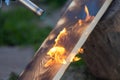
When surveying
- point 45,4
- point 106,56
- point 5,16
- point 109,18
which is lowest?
point 45,4

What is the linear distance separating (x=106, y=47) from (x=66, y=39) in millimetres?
408

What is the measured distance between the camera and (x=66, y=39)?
12.8ft

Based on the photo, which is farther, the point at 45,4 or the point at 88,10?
the point at 45,4

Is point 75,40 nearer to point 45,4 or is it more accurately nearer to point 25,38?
point 25,38

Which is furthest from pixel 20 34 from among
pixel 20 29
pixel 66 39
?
pixel 66 39

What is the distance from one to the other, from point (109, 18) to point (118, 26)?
93mm

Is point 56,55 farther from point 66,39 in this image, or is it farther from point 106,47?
point 106,47

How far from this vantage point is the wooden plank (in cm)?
380

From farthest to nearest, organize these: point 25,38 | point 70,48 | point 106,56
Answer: point 25,38, point 106,56, point 70,48

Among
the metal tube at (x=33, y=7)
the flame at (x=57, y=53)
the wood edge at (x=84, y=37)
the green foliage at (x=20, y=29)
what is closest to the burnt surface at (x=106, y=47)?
the wood edge at (x=84, y=37)

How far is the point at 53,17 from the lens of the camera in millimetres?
8516

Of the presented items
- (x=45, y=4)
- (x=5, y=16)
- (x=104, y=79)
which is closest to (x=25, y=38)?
(x=5, y=16)

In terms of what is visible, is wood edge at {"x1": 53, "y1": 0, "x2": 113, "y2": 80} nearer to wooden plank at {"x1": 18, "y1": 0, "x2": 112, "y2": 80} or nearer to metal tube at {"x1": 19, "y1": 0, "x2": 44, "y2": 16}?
wooden plank at {"x1": 18, "y1": 0, "x2": 112, "y2": 80}

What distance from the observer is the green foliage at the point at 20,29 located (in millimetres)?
7562
